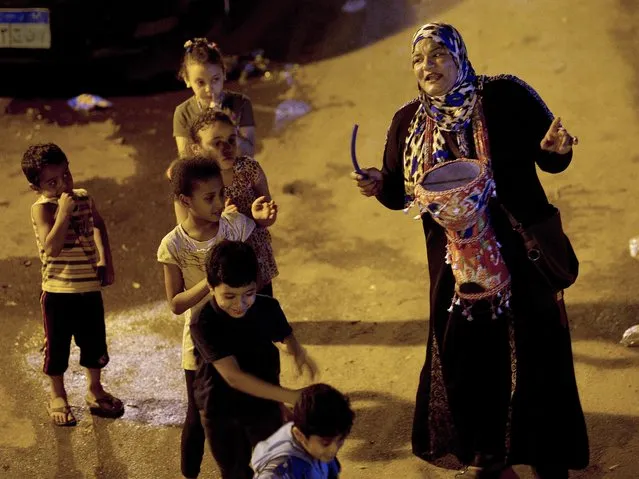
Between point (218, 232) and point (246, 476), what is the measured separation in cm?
103

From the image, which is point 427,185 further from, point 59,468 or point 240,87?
point 240,87

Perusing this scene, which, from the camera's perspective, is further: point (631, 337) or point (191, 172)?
point (631, 337)

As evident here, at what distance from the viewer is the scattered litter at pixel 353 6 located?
10.6 meters

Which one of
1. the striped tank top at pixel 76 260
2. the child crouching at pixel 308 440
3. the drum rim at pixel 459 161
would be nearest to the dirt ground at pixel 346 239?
the striped tank top at pixel 76 260

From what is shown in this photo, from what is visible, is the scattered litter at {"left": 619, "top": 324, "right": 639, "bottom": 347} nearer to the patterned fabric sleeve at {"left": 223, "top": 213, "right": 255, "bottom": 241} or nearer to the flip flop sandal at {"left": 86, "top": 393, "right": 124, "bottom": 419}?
the patterned fabric sleeve at {"left": 223, "top": 213, "right": 255, "bottom": 241}

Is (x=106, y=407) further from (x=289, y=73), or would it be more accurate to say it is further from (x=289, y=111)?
(x=289, y=73)

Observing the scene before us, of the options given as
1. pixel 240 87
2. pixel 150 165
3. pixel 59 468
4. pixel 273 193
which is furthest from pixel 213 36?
pixel 59 468

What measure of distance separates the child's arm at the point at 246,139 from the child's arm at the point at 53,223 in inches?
37.6

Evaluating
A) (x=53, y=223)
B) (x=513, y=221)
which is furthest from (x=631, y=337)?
(x=53, y=223)

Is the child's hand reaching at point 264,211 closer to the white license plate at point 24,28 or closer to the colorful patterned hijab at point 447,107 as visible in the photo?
the colorful patterned hijab at point 447,107

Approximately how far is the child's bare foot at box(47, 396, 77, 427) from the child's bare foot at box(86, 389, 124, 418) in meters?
0.12

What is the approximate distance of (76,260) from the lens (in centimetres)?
524

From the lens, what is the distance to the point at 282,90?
9.41m

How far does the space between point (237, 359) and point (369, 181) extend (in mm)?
1001
